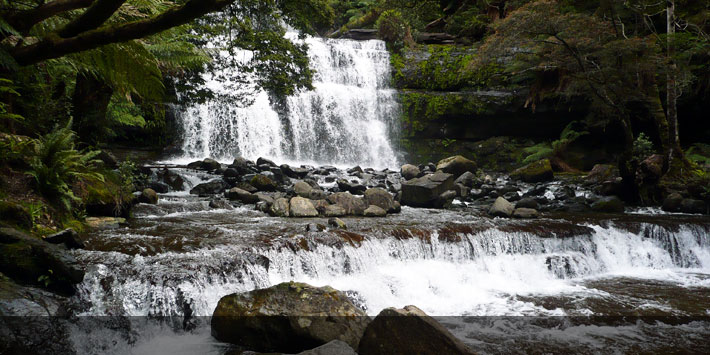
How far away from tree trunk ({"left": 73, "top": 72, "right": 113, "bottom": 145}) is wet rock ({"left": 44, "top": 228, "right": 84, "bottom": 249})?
403cm

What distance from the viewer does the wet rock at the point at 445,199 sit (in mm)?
11625

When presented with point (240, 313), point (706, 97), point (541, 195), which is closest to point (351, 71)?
point (541, 195)

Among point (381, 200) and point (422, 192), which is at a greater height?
point (422, 192)

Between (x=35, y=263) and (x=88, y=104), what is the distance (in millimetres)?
5766

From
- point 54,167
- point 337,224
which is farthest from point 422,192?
point 54,167

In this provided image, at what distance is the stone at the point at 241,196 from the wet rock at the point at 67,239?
5.12 metres

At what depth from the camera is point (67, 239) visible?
5.25 meters

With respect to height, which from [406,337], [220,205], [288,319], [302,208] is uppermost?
[220,205]

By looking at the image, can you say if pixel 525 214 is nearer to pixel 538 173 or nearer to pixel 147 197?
pixel 538 173

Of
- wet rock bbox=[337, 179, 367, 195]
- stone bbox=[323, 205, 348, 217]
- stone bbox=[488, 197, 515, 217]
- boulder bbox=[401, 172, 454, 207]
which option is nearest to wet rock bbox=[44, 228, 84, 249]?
stone bbox=[323, 205, 348, 217]

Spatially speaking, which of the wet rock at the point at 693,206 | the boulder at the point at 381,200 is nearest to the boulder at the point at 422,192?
the boulder at the point at 381,200

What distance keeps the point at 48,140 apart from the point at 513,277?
7.78 meters

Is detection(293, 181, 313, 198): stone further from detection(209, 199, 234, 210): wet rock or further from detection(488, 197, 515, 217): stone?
detection(488, 197, 515, 217): stone

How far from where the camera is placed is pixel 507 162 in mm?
19719
